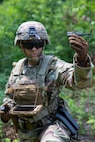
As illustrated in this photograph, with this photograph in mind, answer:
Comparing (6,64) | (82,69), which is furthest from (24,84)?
(6,64)

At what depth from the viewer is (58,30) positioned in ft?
32.2

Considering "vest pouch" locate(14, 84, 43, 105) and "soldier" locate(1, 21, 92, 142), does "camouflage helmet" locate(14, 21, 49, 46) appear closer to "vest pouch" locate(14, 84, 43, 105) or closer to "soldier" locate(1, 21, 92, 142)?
"soldier" locate(1, 21, 92, 142)

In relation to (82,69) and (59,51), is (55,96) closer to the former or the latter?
(82,69)

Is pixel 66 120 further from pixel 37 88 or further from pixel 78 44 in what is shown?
pixel 78 44

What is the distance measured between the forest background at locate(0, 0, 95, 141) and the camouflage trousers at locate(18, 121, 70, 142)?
2037 mm

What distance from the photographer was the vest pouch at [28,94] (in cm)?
390

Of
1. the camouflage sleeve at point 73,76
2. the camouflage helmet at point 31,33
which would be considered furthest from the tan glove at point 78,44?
the camouflage helmet at point 31,33

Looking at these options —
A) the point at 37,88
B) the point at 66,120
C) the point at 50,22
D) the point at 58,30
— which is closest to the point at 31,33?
the point at 37,88

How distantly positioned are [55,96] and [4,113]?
52cm

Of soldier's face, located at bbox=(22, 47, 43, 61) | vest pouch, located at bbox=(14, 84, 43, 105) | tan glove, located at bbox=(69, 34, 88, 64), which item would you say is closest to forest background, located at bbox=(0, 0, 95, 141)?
vest pouch, located at bbox=(14, 84, 43, 105)

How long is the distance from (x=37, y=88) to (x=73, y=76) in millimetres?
515

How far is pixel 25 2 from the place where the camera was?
10.6m

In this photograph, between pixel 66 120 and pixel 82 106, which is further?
pixel 82 106

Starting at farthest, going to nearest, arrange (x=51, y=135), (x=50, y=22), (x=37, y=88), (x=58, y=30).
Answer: (x=50, y=22) < (x=58, y=30) < (x=37, y=88) < (x=51, y=135)
